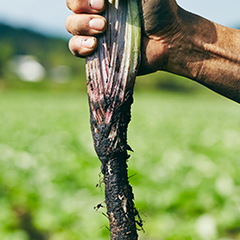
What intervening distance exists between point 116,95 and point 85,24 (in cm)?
34

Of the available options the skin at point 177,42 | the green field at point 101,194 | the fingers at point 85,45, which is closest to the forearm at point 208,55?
the skin at point 177,42

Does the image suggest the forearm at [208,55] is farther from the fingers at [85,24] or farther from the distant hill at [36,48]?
the distant hill at [36,48]

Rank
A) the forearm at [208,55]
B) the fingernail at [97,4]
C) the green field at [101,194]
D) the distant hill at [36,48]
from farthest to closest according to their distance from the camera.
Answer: the distant hill at [36,48], the green field at [101,194], the forearm at [208,55], the fingernail at [97,4]

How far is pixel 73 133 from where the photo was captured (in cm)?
886

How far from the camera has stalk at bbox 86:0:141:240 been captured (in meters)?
1.19

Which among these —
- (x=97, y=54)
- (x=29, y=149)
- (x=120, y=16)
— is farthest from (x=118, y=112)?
(x=29, y=149)

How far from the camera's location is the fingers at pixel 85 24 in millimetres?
1183

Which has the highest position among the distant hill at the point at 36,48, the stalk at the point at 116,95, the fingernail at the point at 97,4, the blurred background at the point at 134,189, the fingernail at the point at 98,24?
the fingernail at the point at 97,4

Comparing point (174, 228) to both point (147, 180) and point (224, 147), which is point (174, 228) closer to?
point (147, 180)

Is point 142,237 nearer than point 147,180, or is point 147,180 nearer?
point 142,237

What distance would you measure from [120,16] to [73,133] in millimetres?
7841

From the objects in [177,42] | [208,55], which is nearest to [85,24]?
[177,42]

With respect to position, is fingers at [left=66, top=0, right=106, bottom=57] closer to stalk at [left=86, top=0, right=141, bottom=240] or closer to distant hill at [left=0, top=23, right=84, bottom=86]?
stalk at [left=86, top=0, right=141, bottom=240]

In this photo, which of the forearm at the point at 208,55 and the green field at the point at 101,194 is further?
the green field at the point at 101,194
